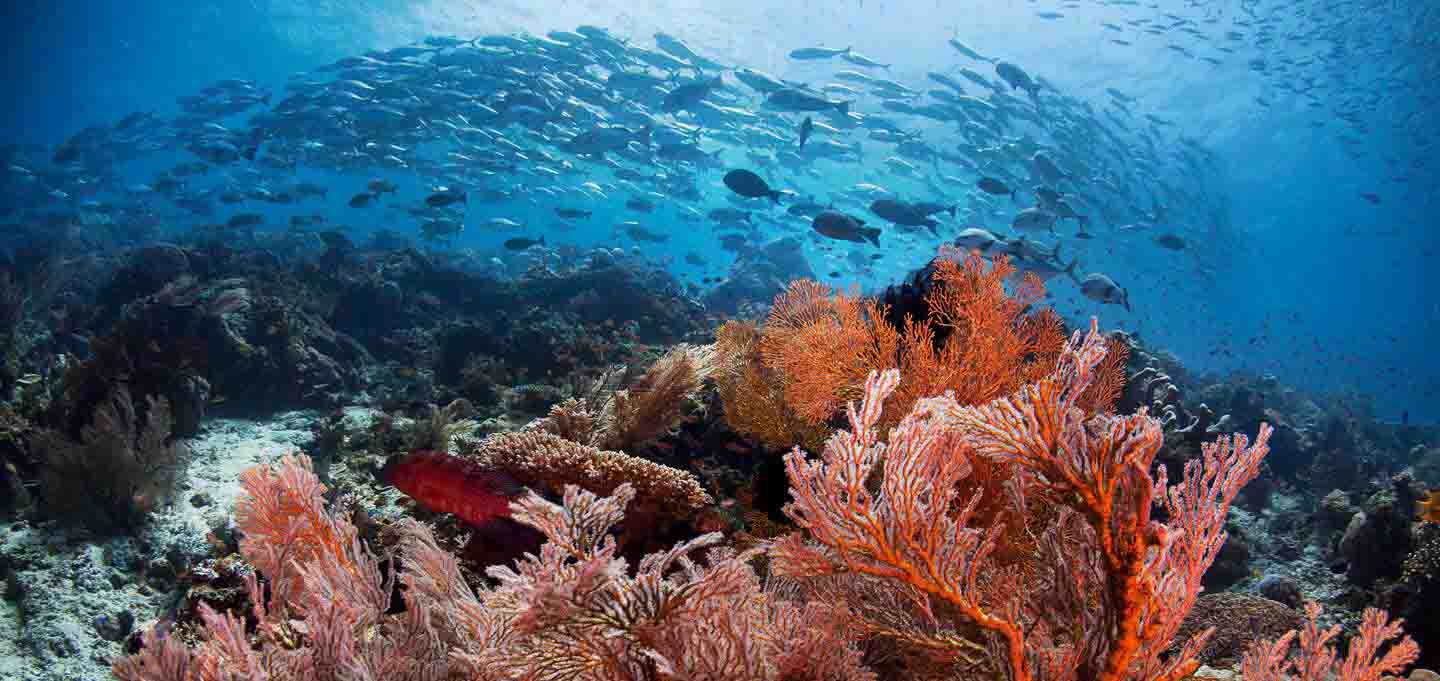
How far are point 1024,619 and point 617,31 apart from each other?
5124 centimetres

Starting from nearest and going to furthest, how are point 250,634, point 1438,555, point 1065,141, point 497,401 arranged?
point 250,634
point 1438,555
point 497,401
point 1065,141

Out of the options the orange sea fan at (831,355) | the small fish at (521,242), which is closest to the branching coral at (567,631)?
the orange sea fan at (831,355)

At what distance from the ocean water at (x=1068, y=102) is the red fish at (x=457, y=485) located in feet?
55.7

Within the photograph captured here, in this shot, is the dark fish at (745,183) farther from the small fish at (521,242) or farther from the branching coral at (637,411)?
the branching coral at (637,411)

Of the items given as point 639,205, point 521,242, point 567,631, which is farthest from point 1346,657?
point 639,205

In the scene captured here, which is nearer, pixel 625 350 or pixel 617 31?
pixel 625 350

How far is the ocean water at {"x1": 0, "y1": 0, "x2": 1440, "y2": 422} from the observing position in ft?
103

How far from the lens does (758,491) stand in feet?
15.3

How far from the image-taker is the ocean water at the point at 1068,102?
103 ft

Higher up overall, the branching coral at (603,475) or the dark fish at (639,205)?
the branching coral at (603,475)

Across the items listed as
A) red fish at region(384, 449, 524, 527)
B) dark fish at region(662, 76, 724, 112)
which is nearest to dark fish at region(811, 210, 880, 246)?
red fish at region(384, 449, 524, 527)

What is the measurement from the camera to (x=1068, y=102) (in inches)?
1053

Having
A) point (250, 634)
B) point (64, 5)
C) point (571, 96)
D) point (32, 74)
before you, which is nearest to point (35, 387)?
point (250, 634)

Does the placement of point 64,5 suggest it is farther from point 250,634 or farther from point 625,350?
point 250,634
